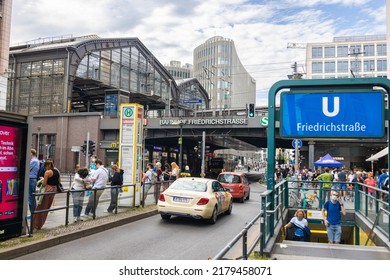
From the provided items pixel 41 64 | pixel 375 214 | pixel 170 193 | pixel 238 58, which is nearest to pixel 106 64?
pixel 41 64

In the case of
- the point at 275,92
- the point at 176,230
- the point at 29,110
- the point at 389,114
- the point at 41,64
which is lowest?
the point at 176,230

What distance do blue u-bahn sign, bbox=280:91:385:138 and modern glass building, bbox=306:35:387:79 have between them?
92.2 metres

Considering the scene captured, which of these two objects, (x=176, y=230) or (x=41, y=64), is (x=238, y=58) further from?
(x=176, y=230)

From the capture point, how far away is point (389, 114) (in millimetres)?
7133

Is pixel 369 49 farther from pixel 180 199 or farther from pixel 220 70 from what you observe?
pixel 180 199

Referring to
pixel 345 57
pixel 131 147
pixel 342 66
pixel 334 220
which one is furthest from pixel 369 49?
pixel 334 220

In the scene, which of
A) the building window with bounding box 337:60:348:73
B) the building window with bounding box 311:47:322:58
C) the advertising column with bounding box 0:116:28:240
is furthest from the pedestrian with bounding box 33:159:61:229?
the building window with bounding box 311:47:322:58

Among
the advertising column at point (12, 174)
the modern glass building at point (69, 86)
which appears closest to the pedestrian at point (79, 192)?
the advertising column at point (12, 174)

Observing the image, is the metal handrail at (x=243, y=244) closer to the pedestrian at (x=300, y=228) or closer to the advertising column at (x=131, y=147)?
the pedestrian at (x=300, y=228)

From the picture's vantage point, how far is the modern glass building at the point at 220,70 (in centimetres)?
11900

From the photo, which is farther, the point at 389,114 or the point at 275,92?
the point at 275,92

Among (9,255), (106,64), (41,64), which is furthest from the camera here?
(106,64)

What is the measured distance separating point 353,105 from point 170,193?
6.17 metres

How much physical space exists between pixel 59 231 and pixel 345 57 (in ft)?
326
